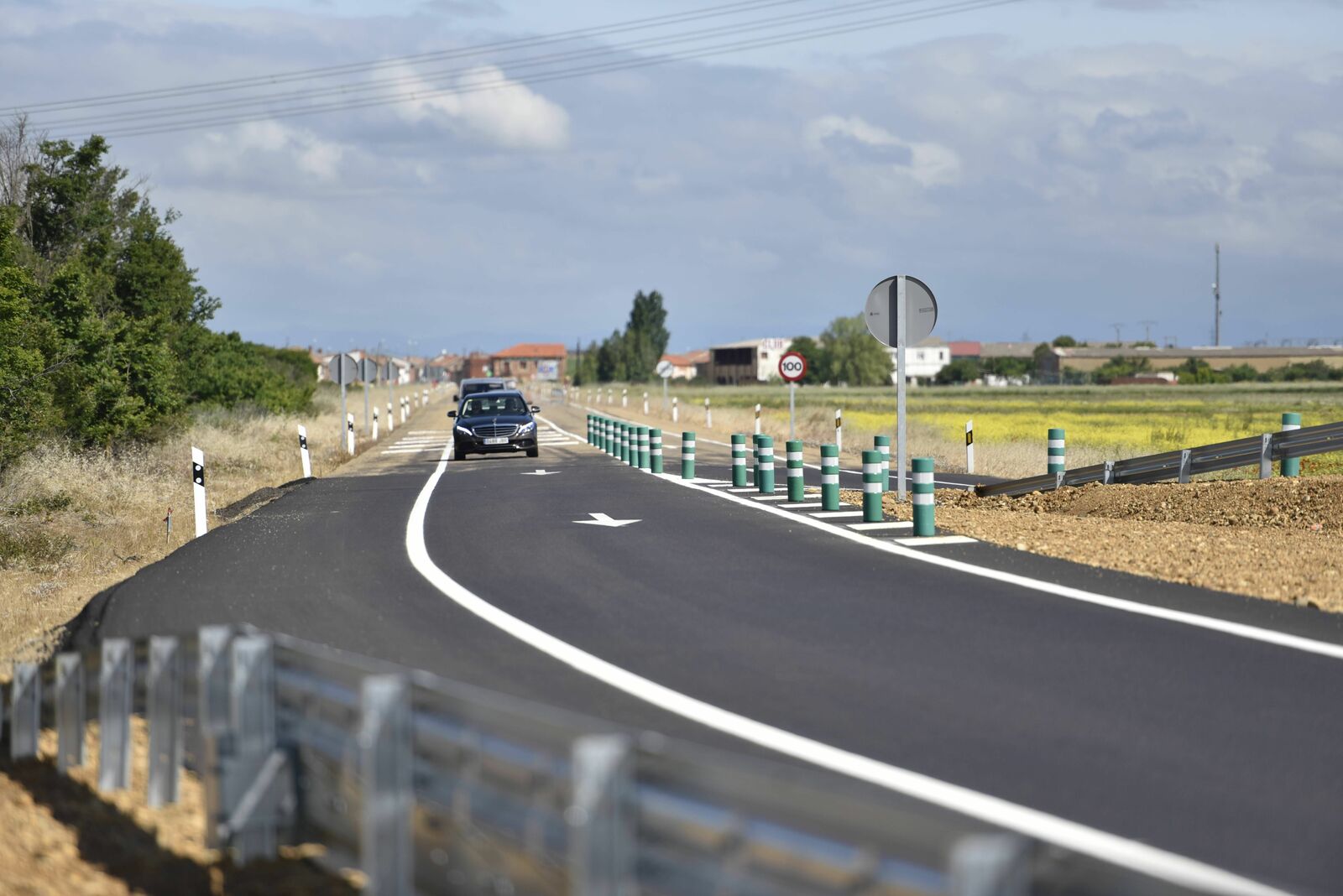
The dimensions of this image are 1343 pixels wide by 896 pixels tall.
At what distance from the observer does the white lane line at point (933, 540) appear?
1537 cm

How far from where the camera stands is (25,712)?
24.3 ft

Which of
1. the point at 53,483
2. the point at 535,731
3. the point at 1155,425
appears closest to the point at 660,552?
the point at 535,731

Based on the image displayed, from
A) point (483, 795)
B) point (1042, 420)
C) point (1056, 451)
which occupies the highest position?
point (483, 795)

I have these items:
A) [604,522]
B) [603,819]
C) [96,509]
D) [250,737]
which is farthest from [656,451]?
[603,819]

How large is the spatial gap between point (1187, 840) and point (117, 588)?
9.95 m

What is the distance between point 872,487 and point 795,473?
3.16 metres

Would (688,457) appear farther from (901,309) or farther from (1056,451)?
(901,309)

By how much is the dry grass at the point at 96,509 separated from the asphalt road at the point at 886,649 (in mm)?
1070

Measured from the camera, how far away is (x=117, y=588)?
42.8 feet

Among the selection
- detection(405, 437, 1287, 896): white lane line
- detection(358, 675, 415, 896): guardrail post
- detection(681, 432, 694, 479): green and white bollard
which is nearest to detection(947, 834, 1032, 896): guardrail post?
detection(405, 437, 1287, 896): white lane line

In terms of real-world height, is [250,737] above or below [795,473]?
above

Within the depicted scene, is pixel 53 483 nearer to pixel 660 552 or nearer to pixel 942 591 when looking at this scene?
pixel 660 552

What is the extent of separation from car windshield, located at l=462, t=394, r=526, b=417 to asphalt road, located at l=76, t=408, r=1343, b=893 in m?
18.5

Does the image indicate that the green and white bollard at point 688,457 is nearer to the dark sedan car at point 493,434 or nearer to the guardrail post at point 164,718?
the dark sedan car at point 493,434
